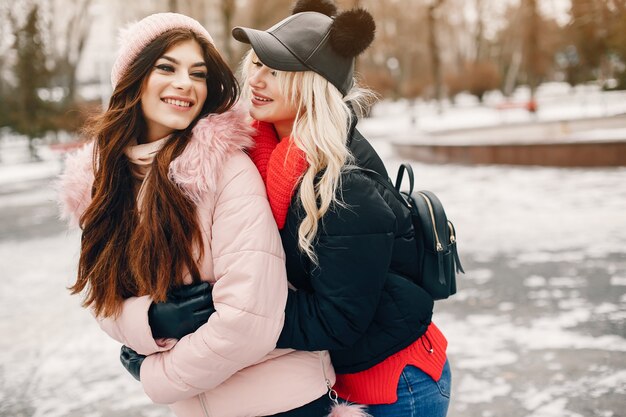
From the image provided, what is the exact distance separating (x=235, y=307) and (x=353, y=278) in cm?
34

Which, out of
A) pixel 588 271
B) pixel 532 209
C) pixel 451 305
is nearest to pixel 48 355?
pixel 451 305

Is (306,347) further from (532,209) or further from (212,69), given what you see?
(532,209)

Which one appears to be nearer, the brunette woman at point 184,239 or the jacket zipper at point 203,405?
the brunette woman at point 184,239

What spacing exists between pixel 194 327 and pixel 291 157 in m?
0.58

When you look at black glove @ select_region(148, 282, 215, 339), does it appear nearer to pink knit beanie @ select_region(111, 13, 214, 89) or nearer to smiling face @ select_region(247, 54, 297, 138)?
smiling face @ select_region(247, 54, 297, 138)

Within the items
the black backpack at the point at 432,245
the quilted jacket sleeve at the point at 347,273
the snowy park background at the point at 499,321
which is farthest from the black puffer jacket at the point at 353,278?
the snowy park background at the point at 499,321

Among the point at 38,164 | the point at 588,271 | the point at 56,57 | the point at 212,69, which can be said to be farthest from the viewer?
the point at 56,57

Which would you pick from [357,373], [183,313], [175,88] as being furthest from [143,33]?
[357,373]

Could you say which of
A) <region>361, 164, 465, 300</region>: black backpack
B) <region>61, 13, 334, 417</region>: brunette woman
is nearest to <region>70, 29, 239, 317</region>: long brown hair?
<region>61, 13, 334, 417</region>: brunette woman

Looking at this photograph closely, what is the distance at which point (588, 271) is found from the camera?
634 centimetres

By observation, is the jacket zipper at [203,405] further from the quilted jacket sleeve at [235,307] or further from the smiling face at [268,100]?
the smiling face at [268,100]

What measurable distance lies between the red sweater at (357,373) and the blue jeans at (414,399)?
0.07 feet

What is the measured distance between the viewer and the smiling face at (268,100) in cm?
208

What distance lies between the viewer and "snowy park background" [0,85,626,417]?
13.4 ft
